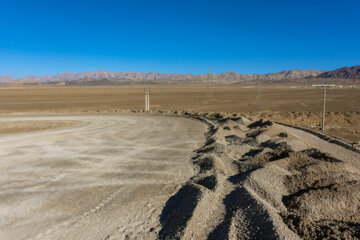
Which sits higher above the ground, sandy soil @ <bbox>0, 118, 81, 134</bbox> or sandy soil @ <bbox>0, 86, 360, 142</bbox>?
sandy soil @ <bbox>0, 118, 81, 134</bbox>

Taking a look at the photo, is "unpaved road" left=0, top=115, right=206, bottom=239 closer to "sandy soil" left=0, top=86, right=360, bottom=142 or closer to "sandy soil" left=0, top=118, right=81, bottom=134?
"sandy soil" left=0, top=118, right=81, bottom=134

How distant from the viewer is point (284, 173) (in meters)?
6.96

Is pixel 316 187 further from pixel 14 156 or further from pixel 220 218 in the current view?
pixel 14 156

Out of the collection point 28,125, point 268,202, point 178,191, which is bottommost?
point 28,125

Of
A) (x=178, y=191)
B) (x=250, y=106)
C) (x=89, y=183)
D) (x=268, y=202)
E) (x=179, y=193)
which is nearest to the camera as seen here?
(x=268, y=202)

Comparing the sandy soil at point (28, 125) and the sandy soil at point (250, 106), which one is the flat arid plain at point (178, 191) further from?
the sandy soil at point (250, 106)

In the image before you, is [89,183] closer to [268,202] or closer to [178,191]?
[178,191]

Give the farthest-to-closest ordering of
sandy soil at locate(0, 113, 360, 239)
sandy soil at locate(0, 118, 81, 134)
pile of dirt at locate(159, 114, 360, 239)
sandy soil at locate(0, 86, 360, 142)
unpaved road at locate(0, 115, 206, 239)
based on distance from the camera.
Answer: sandy soil at locate(0, 86, 360, 142) → sandy soil at locate(0, 118, 81, 134) → unpaved road at locate(0, 115, 206, 239) → sandy soil at locate(0, 113, 360, 239) → pile of dirt at locate(159, 114, 360, 239)

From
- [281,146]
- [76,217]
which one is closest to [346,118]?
[281,146]

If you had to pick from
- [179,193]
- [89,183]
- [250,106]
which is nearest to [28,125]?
[89,183]

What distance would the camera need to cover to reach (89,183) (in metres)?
7.31

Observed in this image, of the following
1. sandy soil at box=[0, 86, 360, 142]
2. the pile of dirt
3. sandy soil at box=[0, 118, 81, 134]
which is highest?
the pile of dirt

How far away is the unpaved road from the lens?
5.03 m

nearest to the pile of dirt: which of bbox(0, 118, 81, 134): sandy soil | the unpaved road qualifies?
the unpaved road
